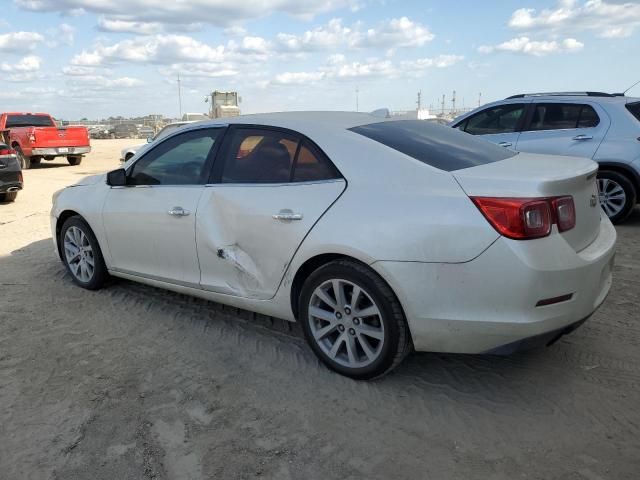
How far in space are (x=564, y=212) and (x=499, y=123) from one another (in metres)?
5.45

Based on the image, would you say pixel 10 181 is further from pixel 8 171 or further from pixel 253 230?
pixel 253 230

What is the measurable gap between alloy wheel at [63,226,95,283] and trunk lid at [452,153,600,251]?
136 inches

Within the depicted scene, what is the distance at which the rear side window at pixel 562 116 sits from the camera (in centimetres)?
709

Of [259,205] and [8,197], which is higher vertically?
[259,205]

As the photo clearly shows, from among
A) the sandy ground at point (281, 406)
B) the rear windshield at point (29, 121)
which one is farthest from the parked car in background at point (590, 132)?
the rear windshield at point (29, 121)

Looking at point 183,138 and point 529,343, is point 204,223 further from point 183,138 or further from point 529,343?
point 529,343

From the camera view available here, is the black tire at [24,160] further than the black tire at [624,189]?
Yes

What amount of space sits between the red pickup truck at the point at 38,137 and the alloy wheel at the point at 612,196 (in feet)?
52.4

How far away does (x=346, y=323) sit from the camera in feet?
10.4

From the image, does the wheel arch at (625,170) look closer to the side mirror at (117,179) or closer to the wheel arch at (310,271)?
the wheel arch at (310,271)

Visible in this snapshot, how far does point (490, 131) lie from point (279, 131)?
5.19 meters

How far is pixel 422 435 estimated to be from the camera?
2697mm

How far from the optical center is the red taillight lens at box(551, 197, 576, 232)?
272 centimetres

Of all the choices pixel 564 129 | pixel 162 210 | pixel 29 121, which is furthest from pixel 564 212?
pixel 29 121
